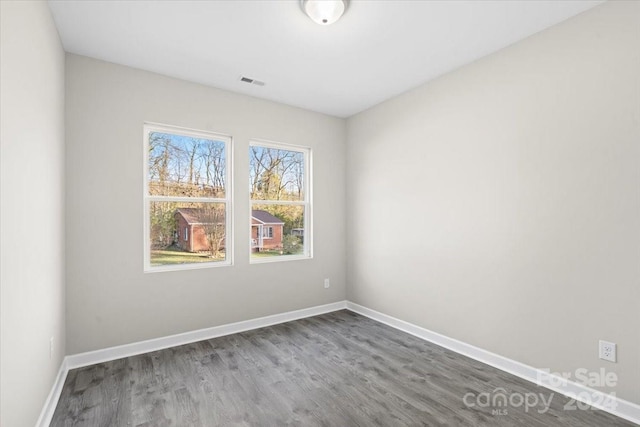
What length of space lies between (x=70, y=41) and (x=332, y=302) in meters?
3.90

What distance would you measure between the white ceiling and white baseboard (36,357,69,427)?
8.75ft

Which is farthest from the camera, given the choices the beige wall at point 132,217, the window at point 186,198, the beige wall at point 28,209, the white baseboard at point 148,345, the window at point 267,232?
the window at point 267,232

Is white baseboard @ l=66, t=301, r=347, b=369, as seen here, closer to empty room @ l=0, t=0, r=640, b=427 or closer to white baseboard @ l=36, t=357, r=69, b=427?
empty room @ l=0, t=0, r=640, b=427

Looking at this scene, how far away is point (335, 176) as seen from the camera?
442 cm

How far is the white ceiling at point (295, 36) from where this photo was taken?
2.20 meters

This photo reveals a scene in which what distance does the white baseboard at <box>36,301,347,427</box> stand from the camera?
85.0 inches

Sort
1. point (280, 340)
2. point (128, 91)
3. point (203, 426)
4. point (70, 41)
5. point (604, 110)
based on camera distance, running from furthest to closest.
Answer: point (280, 340)
point (128, 91)
point (70, 41)
point (604, 110)
point (203, 426)

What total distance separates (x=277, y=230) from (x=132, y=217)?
64.7 inches

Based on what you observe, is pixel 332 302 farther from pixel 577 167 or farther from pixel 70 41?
pixel 70 41

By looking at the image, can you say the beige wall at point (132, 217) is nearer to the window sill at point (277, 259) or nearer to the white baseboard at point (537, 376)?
the window sill at point (277, 259)

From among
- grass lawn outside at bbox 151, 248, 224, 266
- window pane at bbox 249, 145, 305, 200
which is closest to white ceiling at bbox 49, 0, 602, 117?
window pane at bbox 249, 145, 305, 200

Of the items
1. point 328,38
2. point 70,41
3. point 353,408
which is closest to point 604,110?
point 328,38

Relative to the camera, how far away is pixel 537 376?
2420mm

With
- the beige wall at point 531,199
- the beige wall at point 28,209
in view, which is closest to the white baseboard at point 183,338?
the beige wall at point 28,209
